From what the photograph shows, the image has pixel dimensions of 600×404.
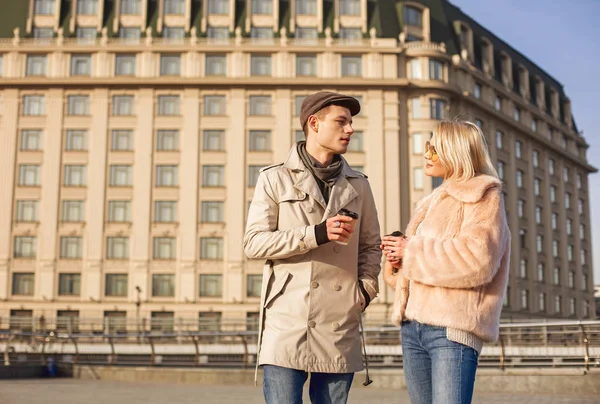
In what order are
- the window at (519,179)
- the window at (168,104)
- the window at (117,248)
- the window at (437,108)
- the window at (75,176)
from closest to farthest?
1. the window at (117,248)
2. the window at (75,176)
3. the window at (168,104)
4. the window at (437,108)
5. the window at (519,179)

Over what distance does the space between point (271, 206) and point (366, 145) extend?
5146 centimetres

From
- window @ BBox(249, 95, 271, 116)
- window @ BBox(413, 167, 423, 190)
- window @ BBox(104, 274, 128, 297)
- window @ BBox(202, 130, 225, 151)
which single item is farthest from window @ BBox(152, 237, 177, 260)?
window @ BBox(413, 167, 423, 190)

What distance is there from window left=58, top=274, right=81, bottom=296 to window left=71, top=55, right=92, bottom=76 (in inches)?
536

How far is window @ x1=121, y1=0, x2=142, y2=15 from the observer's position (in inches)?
2307

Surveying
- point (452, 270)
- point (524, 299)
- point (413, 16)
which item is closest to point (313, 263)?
point (452, 270)

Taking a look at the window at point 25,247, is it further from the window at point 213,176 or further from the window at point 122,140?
the window at point 213,176

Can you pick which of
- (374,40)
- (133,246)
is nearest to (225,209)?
(133,246)

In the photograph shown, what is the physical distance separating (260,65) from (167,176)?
31.7 ft

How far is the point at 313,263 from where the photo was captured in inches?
181

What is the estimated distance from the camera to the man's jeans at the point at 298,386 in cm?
445

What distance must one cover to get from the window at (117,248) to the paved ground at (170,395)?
122 ft

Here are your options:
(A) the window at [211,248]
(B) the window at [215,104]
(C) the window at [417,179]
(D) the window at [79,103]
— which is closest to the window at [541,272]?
(C) the window at [417,179]

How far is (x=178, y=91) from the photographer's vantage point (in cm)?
5647

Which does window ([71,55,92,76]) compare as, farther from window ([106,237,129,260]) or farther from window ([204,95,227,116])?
window ([106,237,129,260])
